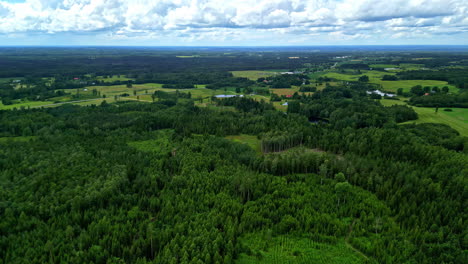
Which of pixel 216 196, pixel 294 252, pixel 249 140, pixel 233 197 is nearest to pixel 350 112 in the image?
pixel 249 140

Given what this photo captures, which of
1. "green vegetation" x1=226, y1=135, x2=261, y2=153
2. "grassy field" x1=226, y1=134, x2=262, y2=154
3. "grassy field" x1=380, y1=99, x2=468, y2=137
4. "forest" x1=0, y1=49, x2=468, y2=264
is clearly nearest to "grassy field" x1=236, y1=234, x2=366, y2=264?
"forest" x1=0, y1=49, x2=468, y2=264

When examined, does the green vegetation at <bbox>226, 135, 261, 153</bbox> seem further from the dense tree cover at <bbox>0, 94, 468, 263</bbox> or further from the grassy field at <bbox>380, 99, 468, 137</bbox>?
the grassy field at <bbox>380, 99, 468, 137</bbox>

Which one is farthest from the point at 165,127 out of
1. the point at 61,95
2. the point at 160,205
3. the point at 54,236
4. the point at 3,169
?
the point at 61,95

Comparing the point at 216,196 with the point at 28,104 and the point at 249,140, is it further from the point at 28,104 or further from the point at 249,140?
the point at 28,104

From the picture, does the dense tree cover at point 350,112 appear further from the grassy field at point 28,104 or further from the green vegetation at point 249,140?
the grassy field at point 28,104

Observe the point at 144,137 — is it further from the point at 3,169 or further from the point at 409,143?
the point at 409,143
